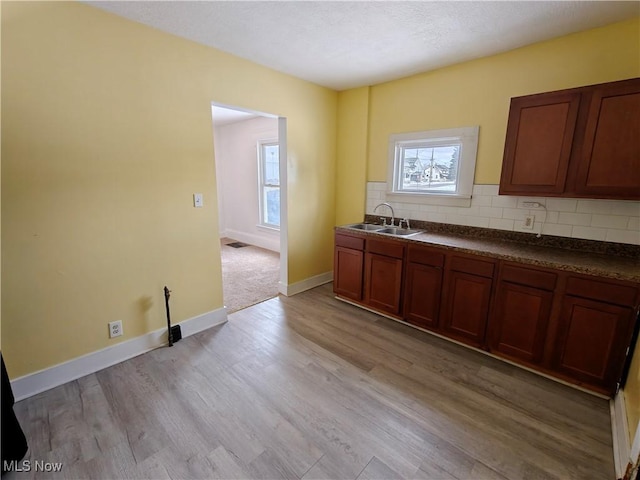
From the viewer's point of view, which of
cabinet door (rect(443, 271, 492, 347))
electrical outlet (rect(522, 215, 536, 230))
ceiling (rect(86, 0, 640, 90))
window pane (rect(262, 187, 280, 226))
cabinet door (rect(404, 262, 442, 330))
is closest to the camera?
ceiling (rect(86, 0, 640, 90))

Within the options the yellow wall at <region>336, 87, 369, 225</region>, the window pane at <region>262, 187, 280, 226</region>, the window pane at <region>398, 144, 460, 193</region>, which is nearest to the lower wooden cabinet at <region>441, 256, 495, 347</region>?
the window pane at <region>398, 144, 460, 193</region>

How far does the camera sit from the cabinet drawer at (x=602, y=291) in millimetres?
1750

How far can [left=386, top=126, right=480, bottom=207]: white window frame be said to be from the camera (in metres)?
2.80

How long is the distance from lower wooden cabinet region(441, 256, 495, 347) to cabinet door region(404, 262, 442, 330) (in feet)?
0.26

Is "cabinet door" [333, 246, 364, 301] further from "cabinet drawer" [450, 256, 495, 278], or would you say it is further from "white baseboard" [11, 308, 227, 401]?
"white baseboard" [11, 308, 227, 401]

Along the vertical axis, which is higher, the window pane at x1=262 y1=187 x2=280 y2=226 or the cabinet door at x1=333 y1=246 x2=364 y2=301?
the window pane at x1=262 y1=187 x2=280 y2=226

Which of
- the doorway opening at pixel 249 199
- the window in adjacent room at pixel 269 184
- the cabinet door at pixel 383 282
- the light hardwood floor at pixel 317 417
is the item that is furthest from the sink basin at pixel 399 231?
the window in adjacent room at pixel 269 184

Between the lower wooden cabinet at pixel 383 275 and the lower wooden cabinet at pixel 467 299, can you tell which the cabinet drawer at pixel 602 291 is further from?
the lower wooden cabinet at pixel 383 275

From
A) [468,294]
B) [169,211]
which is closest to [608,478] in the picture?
[468,294]

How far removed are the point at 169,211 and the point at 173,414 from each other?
150cm

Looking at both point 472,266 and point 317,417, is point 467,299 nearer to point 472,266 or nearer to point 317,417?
point 472,266

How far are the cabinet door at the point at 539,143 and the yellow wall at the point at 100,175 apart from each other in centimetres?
228

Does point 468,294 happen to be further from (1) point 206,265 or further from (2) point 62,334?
(2) point 62,334

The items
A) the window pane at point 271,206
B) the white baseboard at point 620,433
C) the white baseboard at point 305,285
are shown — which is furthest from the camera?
the window pane at point 271,206
